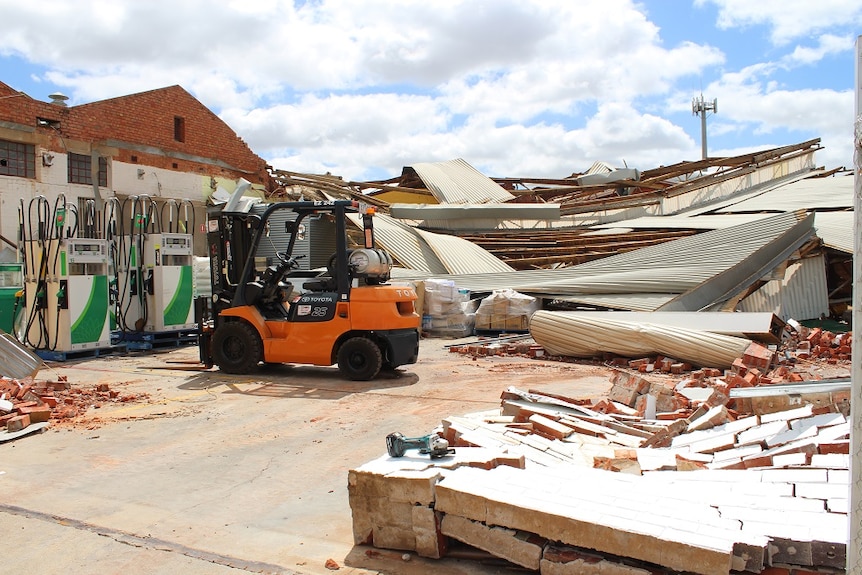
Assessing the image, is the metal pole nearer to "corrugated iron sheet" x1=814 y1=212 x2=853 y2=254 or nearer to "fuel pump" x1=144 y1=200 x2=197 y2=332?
"fuel pump" x1=144 y1=200 x2=197 y2=332

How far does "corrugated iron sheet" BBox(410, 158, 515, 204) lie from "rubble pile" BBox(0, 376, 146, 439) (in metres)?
20.3

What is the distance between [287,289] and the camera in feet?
36.2

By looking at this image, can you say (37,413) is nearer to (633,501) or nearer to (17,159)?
(633,501)

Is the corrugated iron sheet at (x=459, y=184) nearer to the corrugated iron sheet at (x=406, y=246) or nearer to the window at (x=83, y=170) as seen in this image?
the corrugated iron sheet at (x=406, y=246)

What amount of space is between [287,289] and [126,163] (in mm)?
13959

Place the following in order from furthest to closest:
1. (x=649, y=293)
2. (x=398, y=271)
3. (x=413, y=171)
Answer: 1. (x=413, y=171)
2. (x=398, y=271)
3. (x=649, y=293)

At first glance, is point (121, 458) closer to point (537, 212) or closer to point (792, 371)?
point (792, 371)

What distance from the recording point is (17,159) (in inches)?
759

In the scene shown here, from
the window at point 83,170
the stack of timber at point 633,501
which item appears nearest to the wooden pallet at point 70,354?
the stack of timber at point 633,501

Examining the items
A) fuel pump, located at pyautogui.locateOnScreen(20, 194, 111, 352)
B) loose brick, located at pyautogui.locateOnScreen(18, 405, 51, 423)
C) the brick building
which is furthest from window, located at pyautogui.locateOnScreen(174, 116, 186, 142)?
loose brick, located at pyautogui.locateOnScreen(18, 405, 51, 423)

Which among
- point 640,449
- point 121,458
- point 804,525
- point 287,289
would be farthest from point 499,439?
point 287,289

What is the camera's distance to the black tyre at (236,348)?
35.4 feet

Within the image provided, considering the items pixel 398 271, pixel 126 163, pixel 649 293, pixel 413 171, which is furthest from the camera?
pixel 413 171

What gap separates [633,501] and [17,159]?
19823 millimetres
